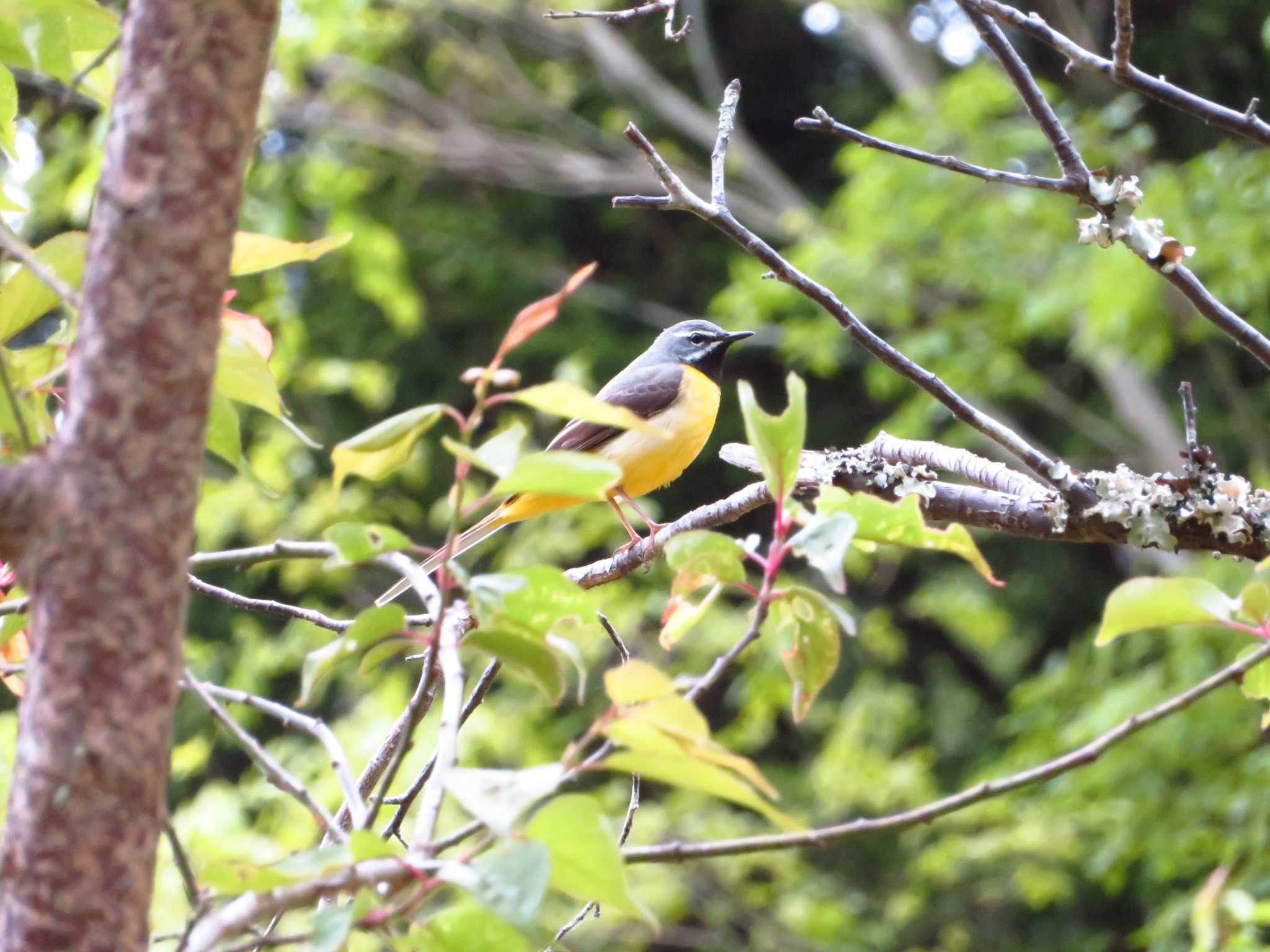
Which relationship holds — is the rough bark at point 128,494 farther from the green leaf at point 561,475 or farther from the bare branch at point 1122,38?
the bare branch at point 1122,38

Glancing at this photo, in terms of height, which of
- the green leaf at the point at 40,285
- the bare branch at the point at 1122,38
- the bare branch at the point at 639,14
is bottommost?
the green leaf at the point at 40,285

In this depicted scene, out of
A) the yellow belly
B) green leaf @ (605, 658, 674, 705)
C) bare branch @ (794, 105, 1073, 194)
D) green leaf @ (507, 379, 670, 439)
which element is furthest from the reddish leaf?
the yellow belly

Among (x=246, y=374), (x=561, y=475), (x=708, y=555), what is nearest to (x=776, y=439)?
(x=708, y=555)

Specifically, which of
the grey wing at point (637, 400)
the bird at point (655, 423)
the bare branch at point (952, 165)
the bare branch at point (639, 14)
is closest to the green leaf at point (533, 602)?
the bare branch at point (952, 165)

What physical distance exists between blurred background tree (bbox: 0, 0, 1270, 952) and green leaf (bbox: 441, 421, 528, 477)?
→ 411cm

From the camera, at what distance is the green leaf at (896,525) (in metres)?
1.31

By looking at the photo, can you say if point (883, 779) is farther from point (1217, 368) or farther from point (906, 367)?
point (906, 367)

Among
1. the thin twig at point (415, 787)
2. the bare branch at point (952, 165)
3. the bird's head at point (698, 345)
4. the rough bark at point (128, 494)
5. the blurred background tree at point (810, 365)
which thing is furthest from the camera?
the blurred background tree at point (810, 365)

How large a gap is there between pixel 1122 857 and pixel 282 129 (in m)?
9.35

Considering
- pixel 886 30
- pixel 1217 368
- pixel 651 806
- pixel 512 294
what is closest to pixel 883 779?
pixel 651 806

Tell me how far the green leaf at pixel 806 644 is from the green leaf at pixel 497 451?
13.4 inches

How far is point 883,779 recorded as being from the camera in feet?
34.1

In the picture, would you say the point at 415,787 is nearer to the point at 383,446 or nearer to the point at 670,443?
the point at 383,446

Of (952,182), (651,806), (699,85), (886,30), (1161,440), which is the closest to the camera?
(952,182)
